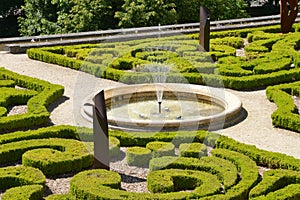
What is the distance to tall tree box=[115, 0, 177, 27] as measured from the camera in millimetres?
28688

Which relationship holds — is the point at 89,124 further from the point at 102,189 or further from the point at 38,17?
the point at 38,17

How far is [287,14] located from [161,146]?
13083 millimetres

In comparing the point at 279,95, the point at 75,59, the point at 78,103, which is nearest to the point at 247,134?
the point at 279,95

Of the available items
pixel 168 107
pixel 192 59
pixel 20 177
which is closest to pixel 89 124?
pixel 168 107

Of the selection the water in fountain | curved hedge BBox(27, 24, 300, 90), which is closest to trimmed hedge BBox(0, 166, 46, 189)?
the water in fountain

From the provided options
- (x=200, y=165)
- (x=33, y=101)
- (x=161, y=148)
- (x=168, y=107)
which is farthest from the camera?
(x=168, y=107)

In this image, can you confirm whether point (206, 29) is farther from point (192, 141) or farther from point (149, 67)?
point (192, 141)

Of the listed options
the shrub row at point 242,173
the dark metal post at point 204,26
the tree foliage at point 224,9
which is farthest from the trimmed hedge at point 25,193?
the tree foliage at point 224,9

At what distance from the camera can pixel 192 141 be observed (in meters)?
14.0

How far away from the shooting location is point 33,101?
16.7 m

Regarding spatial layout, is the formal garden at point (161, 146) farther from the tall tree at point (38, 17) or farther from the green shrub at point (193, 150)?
the tall tree at point (38, 17)

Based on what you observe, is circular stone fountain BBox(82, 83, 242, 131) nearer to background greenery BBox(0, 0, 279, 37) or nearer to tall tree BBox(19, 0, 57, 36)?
background greenery BBox(0, 0, 279, 37)

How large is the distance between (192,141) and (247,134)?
5.13ft

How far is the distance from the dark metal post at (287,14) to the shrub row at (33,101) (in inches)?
406
